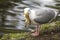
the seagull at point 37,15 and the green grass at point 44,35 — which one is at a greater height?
the seagull at point 37,15

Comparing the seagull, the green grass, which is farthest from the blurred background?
the seagull

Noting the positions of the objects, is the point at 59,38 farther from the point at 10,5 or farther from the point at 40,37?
the point at 10,5

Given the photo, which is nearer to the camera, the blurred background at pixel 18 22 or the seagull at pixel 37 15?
the seagull at pixel 37 15

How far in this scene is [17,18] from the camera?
849cm

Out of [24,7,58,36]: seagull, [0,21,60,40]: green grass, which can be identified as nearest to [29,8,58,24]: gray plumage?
[24,7,58,36]: seagull

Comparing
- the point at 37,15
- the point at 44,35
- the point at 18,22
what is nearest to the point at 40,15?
the point at 37,15

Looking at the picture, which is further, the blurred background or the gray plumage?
the blurred background

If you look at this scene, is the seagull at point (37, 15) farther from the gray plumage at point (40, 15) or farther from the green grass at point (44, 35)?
the green grass at point (44, 35)

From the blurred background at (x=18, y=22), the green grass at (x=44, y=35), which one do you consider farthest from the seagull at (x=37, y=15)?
the blurred background at (x=18, y=22)

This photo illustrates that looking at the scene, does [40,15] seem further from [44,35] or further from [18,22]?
[18,22]

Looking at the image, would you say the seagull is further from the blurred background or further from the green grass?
the blurred background

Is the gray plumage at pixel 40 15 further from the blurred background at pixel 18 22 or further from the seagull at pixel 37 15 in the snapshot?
the blurred background at pixel 18 22

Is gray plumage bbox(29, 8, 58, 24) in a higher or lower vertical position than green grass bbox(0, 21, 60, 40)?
higher

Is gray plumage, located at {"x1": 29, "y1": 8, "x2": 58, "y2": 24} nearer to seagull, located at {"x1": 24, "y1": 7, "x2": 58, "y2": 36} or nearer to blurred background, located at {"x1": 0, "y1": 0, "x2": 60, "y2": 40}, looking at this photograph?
seagull, located at {"x1": 24, "y1": 7, "x2": 58, "y2": 36}
